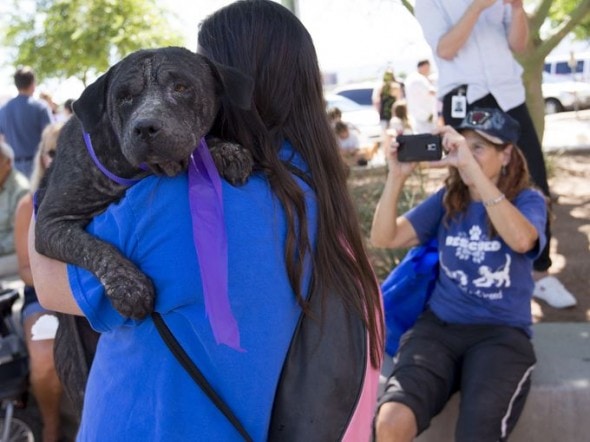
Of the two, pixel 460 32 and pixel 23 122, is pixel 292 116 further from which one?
pixel 23 122

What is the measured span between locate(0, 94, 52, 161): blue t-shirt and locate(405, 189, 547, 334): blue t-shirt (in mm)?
6383

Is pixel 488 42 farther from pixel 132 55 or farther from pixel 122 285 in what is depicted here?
pixel 122 285

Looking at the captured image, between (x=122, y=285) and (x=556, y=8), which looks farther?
(x=556, y=8)

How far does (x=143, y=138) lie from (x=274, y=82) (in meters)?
0.33

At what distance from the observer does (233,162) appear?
61.5 inches

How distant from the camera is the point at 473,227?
3453mm

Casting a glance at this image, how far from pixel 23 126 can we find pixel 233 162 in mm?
7746

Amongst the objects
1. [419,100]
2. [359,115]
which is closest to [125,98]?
[419,100]

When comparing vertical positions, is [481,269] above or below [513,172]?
below

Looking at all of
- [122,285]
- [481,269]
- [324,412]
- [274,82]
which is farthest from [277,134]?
[481,269]

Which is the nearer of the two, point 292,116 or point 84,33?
point 292,116

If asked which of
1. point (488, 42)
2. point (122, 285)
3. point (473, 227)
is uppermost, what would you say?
point (122, 285)

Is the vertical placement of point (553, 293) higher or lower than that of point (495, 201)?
lower

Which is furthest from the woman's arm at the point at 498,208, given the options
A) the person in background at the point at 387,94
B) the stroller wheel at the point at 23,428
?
the person in background at the point at 387,94
